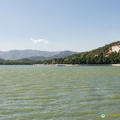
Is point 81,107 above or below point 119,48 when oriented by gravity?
below

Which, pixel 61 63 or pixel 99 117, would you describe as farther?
pixel 61 63

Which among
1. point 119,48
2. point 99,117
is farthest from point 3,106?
point 119,48

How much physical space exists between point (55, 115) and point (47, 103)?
2.32 meters

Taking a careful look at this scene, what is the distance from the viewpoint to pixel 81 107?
10805mm

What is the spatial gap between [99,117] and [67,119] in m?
1.45

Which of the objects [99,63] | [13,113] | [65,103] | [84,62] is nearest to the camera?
[13,113]

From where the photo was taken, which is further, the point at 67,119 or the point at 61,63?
the point at 61,63

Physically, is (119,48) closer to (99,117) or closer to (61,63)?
(61,63)

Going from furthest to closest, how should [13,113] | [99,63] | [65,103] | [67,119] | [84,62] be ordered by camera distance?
[84,62] < [99,63] < [65,103] < [13,113] < [67,119]

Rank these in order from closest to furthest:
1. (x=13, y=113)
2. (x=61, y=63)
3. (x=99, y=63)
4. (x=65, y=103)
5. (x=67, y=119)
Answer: (x=67, y=119)
(x=13, y=113)
(x=65, y=103)
(x=99, y=63)
(x=61, y=63)

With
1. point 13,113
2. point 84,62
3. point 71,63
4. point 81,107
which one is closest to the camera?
point 13,113

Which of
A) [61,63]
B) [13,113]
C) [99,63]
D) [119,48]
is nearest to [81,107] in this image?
[13,113]

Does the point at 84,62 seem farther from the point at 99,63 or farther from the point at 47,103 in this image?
the point at 47,103

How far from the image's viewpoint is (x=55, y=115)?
9.36 metres
